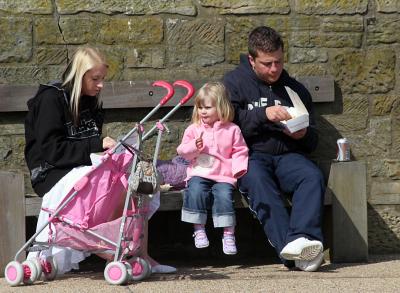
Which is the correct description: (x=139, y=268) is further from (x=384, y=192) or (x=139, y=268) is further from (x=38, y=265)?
(x=384, y=192)

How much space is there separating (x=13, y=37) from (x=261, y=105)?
1.65 metres

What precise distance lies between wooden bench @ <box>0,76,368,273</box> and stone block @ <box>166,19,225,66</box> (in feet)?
0.64

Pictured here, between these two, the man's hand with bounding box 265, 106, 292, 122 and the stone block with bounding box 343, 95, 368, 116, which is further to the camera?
the stone block with bounding box 343, 95, 368, 116

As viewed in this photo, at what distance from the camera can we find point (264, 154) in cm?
634

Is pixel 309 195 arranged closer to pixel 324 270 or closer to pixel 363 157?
pixel 324 270

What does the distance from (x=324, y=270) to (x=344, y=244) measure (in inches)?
16.6

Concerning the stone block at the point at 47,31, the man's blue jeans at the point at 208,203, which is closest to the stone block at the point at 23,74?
the stone block at the point at 47,31

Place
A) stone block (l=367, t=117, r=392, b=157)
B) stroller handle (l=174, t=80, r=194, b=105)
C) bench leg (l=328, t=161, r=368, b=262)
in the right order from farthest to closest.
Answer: stone block (l=367, t=117, r=392, b=157) → bench leg (l=328, t=161, r=368, b=262) → stroller handle (l=174, t=80, r=194, b=105)

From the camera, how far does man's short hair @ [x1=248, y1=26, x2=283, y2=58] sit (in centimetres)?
628

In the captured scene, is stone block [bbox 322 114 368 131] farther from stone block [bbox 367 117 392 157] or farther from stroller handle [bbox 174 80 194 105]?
stroller handle [bbox 174 80 194 105]

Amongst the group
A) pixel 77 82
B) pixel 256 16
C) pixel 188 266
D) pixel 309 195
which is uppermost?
pixel 256 16

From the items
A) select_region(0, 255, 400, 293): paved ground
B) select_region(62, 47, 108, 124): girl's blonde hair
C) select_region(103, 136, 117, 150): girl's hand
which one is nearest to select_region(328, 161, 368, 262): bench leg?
select_region(0, 255, 400, 293): paved ground

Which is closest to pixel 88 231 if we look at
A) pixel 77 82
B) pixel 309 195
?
pixel 77 82

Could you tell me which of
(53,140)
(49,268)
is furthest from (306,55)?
(49,268)
